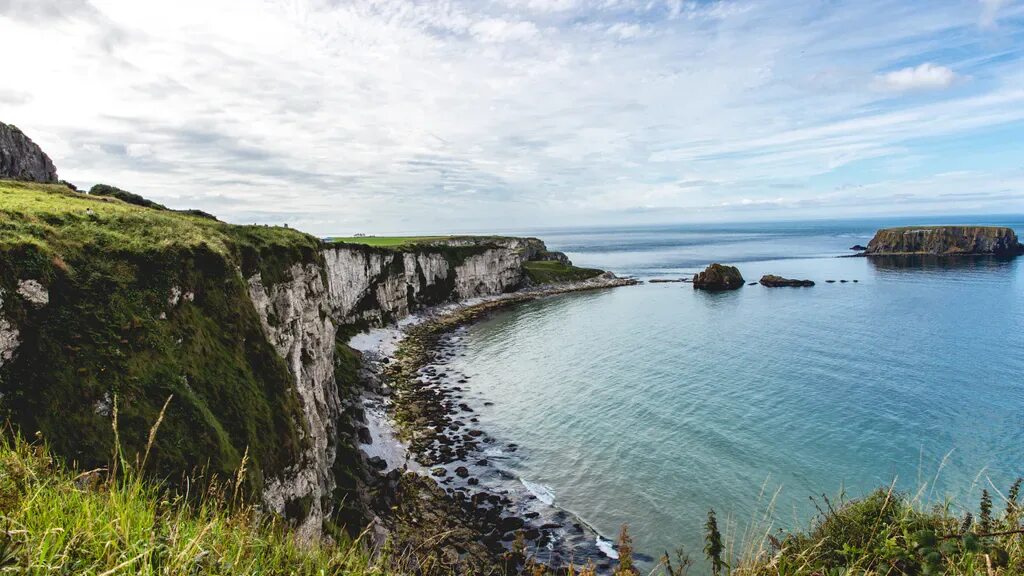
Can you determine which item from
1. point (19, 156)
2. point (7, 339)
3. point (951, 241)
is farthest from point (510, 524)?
point (951, 241)

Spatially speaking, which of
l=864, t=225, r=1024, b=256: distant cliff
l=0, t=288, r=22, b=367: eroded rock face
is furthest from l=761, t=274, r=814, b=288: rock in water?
l=0, t=288, r=22, b=367: eroded rock face

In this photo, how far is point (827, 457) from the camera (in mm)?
30672

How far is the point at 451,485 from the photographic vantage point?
3095cm

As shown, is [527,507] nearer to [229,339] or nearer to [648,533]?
[648,533]

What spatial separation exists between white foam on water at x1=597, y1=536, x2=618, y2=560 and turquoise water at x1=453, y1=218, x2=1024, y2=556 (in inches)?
55.5

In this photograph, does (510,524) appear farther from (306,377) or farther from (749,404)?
(749,404)

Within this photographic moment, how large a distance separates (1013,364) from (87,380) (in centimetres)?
6731

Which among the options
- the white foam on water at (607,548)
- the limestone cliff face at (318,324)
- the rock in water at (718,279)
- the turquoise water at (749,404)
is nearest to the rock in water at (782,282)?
the rock in water at (718,279)

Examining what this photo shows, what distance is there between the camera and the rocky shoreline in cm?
2436

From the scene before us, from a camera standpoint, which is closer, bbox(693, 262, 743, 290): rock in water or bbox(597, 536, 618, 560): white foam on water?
bbox(597, 536, 618, 560): white foam on water

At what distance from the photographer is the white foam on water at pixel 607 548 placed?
24.3m

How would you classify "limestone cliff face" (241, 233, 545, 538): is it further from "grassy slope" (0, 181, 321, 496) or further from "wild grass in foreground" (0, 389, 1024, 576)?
"wild grass in foreground" (0, 389, 1024, 576)

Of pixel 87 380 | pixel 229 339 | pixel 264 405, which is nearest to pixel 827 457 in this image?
pixel 264 405

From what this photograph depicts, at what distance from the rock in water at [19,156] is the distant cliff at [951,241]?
643ft
